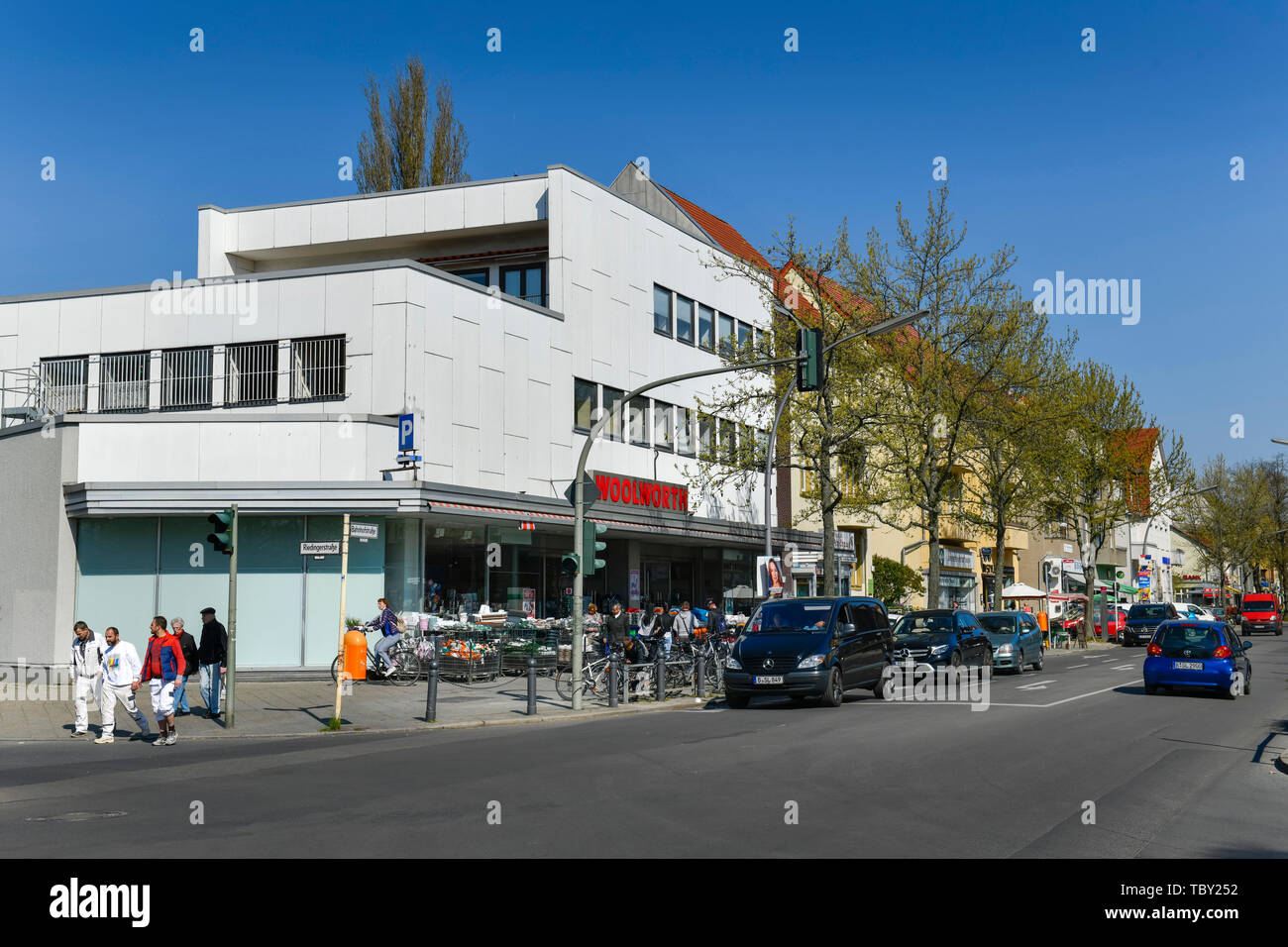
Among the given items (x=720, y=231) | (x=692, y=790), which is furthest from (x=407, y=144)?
(x=692, y=790)

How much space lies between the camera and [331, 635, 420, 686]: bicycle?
25547 mm

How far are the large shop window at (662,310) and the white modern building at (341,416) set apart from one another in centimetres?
12

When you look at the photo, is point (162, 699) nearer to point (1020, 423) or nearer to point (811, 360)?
point (811, 360)

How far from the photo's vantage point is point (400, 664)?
25625 millimetres

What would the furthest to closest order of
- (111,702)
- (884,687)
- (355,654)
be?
(355,654) < (884,687) < (111,702)

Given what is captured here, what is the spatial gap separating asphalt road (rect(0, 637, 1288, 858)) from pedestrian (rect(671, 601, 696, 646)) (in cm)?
680

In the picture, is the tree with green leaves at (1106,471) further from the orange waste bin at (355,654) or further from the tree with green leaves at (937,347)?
the orange waste bin at (355,654)

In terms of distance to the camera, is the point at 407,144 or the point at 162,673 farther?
the point at 407,144

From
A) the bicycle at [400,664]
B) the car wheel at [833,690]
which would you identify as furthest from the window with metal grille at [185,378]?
the car wheel at [833,690]

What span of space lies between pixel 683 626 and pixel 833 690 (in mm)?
6365

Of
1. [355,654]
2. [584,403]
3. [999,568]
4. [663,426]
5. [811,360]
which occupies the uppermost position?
[584,403]

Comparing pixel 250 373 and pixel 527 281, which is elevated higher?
pixel 527 281
